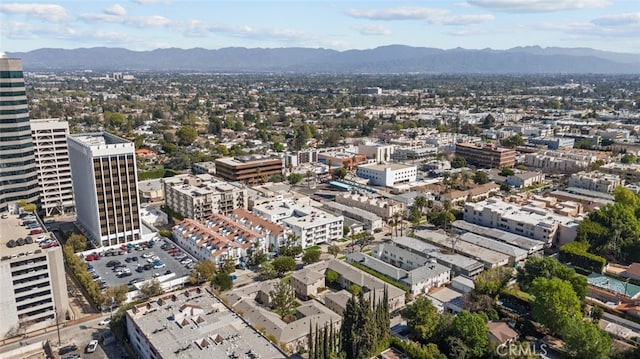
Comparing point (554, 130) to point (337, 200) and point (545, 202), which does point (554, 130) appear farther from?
point (337, 200)

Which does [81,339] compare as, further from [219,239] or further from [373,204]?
[373,204]

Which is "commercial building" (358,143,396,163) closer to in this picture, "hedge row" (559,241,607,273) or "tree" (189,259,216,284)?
"hedge row" (559,241,607,273)

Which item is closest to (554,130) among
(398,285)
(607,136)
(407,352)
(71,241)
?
(607,136)

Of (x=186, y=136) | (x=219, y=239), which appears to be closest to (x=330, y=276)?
(x=219, y=239)

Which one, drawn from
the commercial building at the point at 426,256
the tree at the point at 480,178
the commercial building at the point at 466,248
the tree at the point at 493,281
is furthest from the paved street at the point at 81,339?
the tree at the point at 480,178

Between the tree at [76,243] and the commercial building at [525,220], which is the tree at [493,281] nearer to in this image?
the commercial building at [525,220]

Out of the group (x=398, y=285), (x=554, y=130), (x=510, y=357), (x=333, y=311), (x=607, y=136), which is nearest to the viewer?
(x=510, y=357)
